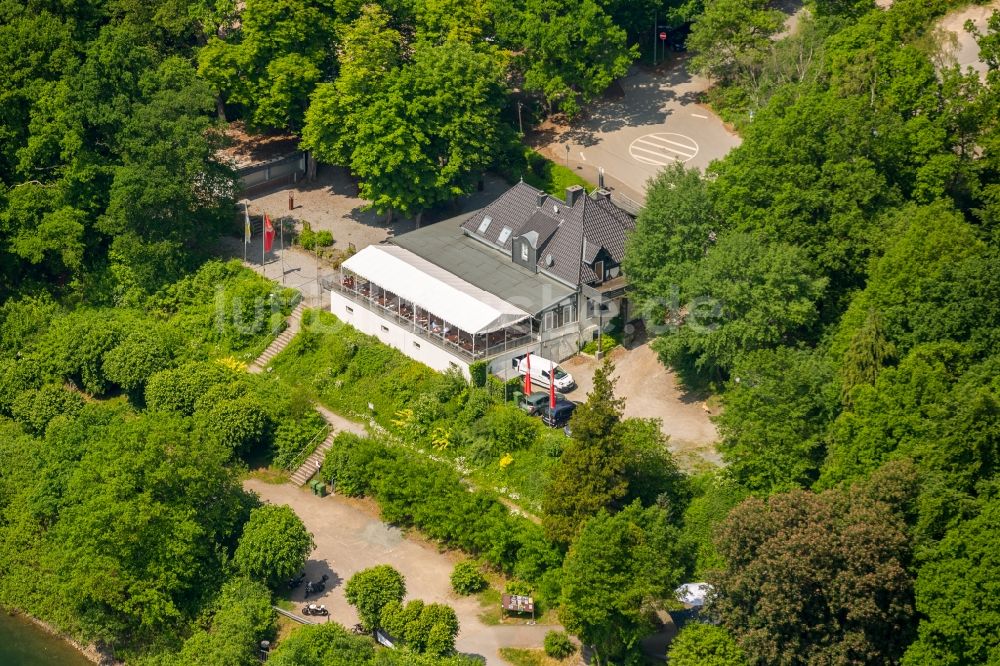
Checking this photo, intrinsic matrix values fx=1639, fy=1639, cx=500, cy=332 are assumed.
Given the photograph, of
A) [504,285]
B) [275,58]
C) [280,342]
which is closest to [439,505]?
[504,285]

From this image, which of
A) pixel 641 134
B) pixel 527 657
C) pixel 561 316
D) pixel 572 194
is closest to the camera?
pixel 527 657

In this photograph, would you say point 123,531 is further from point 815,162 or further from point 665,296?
point 815,162

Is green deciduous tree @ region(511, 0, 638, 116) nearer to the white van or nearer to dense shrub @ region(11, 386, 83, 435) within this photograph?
the white van

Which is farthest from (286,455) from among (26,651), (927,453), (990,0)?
(990,0)

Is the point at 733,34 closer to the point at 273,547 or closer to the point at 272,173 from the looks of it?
the point at 272,173

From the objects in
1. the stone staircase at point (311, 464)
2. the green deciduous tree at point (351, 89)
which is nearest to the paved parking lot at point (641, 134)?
the green deciduous tree at point (351, 89)

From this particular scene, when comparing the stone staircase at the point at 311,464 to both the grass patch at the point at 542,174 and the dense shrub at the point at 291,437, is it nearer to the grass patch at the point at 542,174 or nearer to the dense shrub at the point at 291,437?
the dense shrub at the point at 291,437
